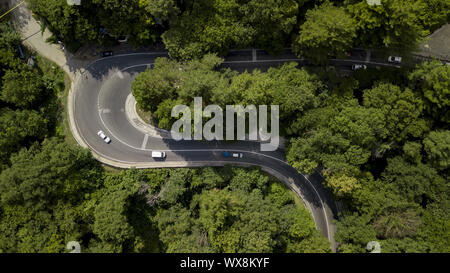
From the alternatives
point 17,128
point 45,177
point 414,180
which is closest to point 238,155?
point 414,180

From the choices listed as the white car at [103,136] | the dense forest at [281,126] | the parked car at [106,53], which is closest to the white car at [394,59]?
the dense forest at [281,126]

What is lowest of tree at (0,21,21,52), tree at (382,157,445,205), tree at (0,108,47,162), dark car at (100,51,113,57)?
tree at (382,157,445,205)

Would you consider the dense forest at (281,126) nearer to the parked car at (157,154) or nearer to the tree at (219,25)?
the tree at (219,25)

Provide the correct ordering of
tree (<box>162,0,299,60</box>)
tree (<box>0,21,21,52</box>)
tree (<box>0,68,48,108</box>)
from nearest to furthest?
tree (<box>162,0,299,60</box>) → tree (<box>0,68,48,108</box>) → tree (<box>0,21,21,52</box>)

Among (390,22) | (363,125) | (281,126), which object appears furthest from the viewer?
(281,126)

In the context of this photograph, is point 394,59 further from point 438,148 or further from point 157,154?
point 157,154

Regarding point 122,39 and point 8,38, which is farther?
point 122,39

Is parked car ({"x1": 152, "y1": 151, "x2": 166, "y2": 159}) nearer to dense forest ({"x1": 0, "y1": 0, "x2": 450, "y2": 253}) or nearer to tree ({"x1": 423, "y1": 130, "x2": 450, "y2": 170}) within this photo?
dense forest ({"x1": 0, "y1": 0, "x2": 450, "y2": 253})

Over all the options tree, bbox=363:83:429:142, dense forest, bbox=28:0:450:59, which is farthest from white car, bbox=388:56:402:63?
tree, bbox=363:83:429:142
